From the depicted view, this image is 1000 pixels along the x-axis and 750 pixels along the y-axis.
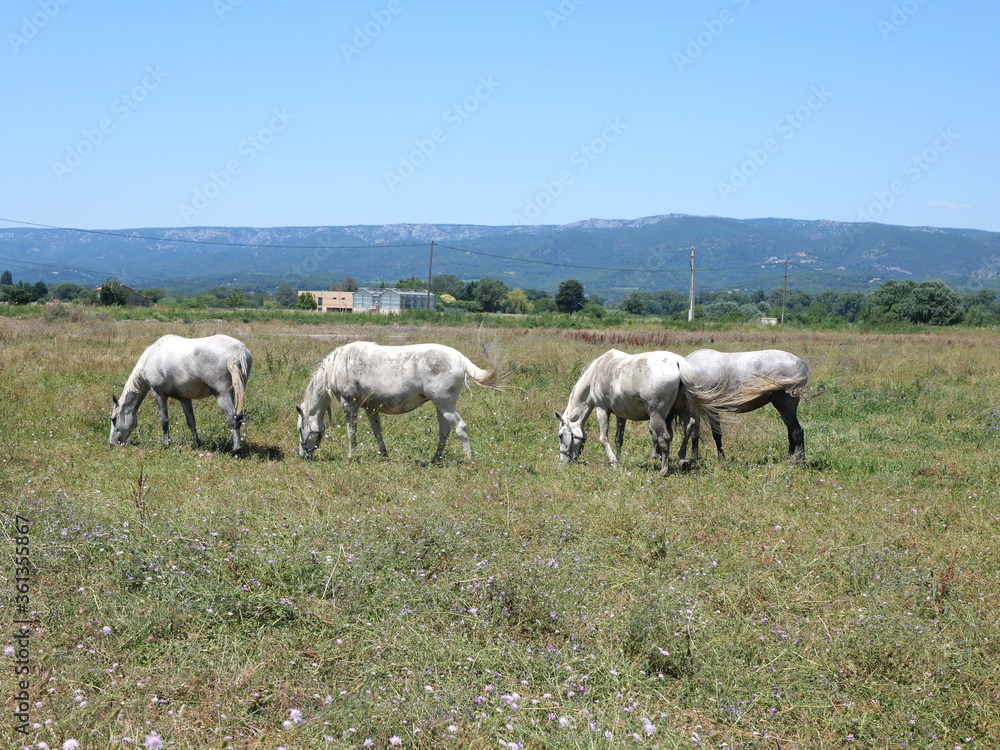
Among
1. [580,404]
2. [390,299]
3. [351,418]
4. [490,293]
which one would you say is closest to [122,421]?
[351,418]

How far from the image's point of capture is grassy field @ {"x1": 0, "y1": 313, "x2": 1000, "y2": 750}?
13.2ft

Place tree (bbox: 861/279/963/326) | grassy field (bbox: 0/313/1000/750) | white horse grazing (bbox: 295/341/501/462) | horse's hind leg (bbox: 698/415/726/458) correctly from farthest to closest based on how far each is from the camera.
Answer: tree (bbox: 861/279/963/326)
horse's hind leg (bbox: 698/415/726/458)
white horse grazing (bbox: 295/341/501/462)
grassy field (bbox: 0/313/1000/750)

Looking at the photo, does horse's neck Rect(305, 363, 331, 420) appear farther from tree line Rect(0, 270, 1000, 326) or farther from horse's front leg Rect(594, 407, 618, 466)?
tree line Rect(0, 270, 1000, 326)

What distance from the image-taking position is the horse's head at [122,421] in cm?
1169

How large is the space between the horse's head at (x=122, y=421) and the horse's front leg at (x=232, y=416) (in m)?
1.63

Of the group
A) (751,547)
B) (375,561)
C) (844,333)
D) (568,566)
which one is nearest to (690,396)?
(751,547)

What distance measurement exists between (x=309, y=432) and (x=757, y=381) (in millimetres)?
6268

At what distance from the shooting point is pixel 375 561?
565cm

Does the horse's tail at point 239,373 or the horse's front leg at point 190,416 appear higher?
the horse's tail at point 239,373

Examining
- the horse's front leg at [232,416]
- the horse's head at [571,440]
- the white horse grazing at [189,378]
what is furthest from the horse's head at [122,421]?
the horse's head at [571,440]

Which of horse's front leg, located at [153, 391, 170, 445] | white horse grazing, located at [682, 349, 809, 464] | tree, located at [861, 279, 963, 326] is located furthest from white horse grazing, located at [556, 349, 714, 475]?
tree, located at [861, 279, 963, 326]

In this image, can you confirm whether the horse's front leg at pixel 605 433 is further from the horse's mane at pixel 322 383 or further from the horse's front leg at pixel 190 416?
the horse's front leg at pixel 190 416

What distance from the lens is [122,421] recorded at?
11.8 metres

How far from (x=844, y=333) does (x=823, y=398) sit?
25868 millimetres
